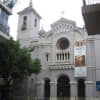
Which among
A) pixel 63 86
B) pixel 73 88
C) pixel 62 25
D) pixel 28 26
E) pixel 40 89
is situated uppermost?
pixel 28 26

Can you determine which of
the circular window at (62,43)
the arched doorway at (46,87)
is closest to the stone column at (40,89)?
the arched doorway at (46,87)

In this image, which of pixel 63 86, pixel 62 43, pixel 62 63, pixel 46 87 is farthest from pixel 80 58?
pixel 46 87

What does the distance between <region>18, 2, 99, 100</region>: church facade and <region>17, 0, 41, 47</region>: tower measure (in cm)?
15

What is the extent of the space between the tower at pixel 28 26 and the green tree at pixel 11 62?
1107 centimetres

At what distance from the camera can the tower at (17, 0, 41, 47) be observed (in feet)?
102

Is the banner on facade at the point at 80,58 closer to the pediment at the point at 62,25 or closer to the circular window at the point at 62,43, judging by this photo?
the circular window at the point at 62,43

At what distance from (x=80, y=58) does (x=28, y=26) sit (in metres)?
10.4

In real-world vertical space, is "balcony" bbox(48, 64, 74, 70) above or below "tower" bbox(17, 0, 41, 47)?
below

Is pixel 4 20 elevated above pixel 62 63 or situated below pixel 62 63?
above

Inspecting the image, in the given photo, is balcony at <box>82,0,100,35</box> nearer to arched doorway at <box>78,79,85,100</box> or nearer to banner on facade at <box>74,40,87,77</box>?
banner on facade at <box>74,40,87,77</box>

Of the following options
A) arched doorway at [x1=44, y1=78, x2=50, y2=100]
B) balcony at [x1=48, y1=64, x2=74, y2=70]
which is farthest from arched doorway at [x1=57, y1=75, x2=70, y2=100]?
arched doorway at [x1=44, y1=78, x2=50, y2=100]

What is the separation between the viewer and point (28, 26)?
31.5 m

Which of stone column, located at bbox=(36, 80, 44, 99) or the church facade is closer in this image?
the church facade

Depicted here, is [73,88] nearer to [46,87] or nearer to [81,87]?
[81,87]
